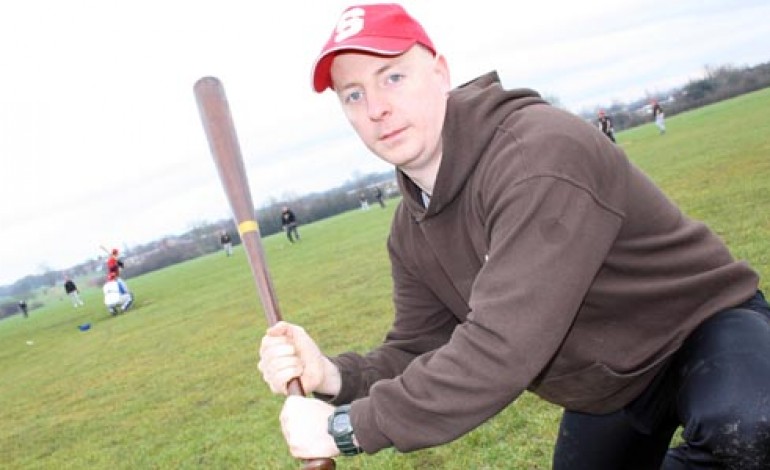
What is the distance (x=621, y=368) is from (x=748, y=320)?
442 mm

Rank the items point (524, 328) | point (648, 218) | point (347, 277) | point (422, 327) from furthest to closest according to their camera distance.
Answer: point (347, 277) → point (422, 327) → point (648, 218) → point (524, 328)

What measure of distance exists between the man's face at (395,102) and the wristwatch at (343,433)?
88cm


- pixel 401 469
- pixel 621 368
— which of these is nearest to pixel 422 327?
pixel 621 368

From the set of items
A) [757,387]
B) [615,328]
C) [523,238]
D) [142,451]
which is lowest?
[142,451]

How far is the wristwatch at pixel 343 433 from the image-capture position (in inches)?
76.9

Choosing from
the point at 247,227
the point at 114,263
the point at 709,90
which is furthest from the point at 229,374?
the point at 709,90

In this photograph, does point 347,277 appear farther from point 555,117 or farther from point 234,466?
point 555,117

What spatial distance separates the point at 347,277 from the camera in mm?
17188

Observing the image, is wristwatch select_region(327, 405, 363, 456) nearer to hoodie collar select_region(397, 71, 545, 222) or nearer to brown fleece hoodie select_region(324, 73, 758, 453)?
brown fleece hoodie select_region(324, 73, 758, 453)

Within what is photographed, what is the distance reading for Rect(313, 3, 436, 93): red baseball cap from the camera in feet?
6.96

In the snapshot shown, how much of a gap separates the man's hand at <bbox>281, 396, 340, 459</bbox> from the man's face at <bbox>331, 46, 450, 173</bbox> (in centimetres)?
87

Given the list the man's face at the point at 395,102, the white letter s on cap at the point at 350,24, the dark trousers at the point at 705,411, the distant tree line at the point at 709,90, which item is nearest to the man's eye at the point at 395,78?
the man's face at the point at 395,102

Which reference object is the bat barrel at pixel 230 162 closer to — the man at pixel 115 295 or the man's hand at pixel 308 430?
the man's hand at pixel 308 430

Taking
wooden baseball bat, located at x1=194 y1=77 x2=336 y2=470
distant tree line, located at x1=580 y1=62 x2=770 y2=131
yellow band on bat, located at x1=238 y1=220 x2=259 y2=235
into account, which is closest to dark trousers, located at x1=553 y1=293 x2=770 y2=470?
wooden baseball bat, located at x1=194 y1=77 x2=336 y2=470
